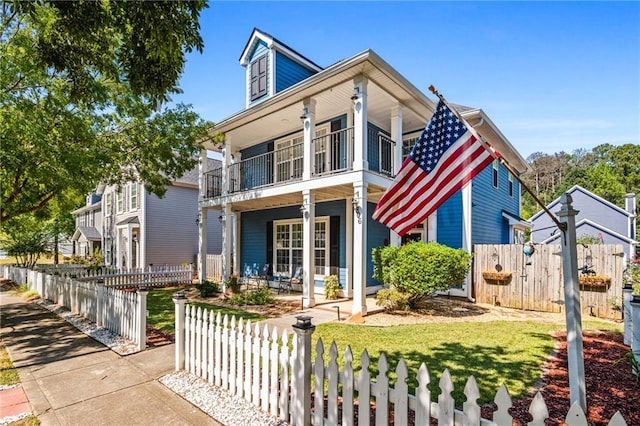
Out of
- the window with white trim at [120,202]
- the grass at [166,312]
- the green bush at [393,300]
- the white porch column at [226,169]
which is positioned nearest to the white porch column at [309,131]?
the green bush at [393,300]

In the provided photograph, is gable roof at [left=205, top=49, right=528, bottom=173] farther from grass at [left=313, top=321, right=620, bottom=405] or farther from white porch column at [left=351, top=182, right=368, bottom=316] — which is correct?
grass at [left=313, top=321, right=620, bottom=405]

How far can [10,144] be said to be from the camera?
6.91 meters

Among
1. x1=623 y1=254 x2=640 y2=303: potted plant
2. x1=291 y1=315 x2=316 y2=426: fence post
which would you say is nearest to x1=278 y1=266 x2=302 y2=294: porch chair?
x1=291 y1=315 x2=316 y2=426: fence post

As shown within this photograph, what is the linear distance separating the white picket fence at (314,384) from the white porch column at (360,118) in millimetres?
5753

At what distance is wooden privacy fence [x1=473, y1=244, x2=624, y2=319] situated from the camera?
8.47 meters

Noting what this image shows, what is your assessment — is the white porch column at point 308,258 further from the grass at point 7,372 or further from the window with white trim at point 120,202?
the window with white trim at point 120,202

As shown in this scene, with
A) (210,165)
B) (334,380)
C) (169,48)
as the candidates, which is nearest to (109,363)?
(334,380)

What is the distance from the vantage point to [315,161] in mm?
12695

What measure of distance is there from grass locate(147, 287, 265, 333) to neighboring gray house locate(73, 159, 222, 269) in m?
8.56

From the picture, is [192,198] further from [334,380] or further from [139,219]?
[334,380]

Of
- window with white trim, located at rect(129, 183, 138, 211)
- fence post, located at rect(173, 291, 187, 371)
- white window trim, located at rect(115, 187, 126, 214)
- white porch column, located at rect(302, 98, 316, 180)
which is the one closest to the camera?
fence post, located at rect(173, 291, 187, 371)

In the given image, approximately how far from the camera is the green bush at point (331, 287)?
11.4 meters

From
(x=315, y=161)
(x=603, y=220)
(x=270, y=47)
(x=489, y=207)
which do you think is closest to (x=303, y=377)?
(x=315, y=161)

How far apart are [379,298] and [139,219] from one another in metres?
16.7
